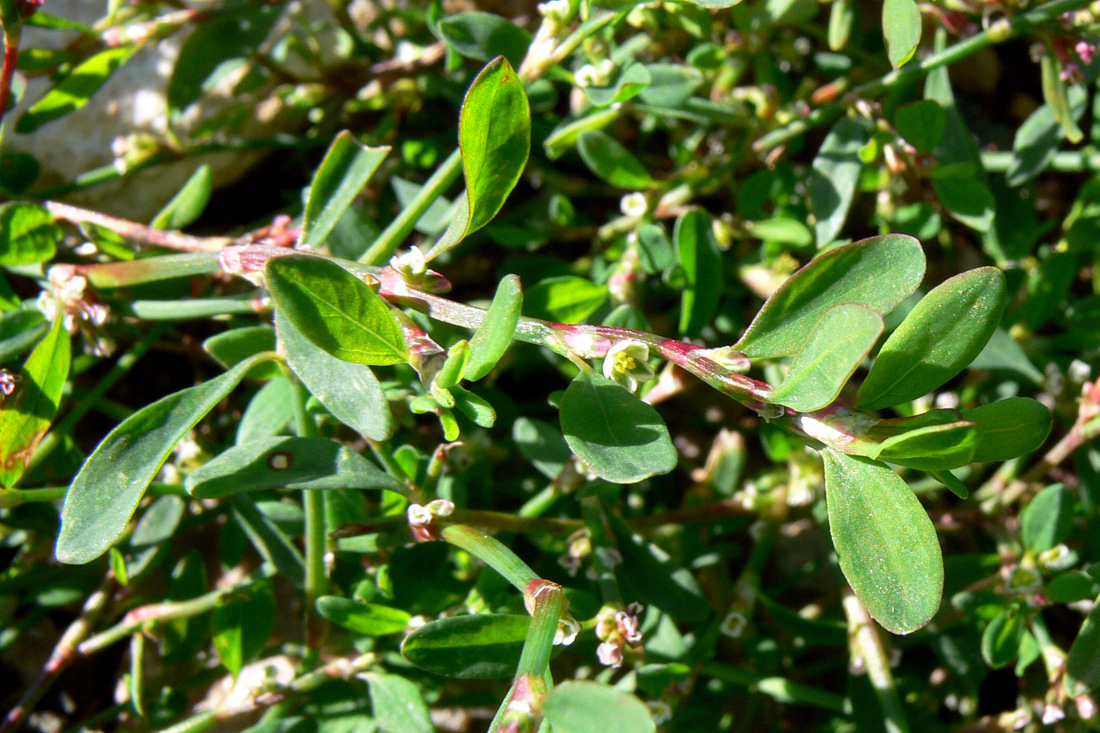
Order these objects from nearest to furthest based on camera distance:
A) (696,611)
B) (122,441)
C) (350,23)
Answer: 1. (122,441)
2. (696,611)
3. (350,23)

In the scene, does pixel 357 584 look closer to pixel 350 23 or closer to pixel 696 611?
pixel 696 611

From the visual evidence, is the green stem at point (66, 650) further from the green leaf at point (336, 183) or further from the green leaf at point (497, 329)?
the green leaf at point (497, 329)

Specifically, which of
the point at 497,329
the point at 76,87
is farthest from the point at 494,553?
the point at 76,87

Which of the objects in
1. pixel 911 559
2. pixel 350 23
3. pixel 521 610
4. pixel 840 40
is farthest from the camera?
pixel 350 23

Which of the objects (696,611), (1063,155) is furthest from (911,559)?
(1063,155)

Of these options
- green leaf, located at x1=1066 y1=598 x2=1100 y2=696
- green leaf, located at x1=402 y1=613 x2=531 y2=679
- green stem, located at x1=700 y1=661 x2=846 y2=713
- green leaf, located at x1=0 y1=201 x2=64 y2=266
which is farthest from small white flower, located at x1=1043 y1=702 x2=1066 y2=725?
green leaf, located at x1=0 y1=201 x2=64 y2=266

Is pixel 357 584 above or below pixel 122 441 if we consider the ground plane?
below

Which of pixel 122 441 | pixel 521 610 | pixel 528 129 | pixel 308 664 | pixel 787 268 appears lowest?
pixel 308 664
